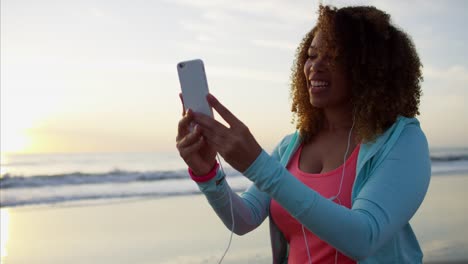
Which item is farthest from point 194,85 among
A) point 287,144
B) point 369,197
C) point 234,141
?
point 287,144

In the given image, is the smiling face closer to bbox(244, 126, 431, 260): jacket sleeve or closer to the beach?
bbox(244, 126, 431, 260): jacket sleeve

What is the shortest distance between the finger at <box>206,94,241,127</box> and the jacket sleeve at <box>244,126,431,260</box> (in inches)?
4.7

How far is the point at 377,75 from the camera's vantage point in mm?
2012

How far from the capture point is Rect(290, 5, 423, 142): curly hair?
1.99 metres

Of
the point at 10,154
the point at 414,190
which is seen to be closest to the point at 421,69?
the point at 414,190

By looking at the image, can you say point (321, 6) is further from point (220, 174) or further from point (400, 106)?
point (220, 174)

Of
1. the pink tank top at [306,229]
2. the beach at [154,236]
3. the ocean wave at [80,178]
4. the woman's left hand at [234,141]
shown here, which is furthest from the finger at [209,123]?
the ocean wave at [80,178]

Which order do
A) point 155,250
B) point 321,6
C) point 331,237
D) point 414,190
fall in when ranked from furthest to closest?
point 155,250
point 321,6
point 414,190
point 331,237

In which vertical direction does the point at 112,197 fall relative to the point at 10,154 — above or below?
above

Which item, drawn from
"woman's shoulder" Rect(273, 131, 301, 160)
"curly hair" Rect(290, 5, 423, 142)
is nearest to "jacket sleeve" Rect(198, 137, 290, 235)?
"woman's shoulder" Rect(273, 131, 301, 160)

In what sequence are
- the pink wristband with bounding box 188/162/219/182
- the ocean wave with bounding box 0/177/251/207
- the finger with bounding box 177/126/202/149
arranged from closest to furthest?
the finger with bounding box 177/126/202/149, the pink wristband with bounding box 188/162/219/182, the ocean wave with bounding box 0/177/251/207

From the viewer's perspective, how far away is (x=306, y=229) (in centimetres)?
205

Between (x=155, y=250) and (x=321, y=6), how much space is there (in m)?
4.13

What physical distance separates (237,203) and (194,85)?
1.90 feet
